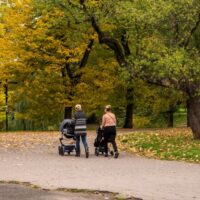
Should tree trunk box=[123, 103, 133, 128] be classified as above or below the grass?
above

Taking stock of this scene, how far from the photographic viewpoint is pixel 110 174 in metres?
14.8

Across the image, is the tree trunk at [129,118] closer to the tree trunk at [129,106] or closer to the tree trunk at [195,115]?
the tree trunk at [129,106]

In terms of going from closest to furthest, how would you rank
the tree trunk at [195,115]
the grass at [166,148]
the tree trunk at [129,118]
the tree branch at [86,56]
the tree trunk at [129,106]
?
the grass at [166,148] → the tree trunk at [195,115] → the tree branch at [86,56] → the tree trunk at [129,106] → the tree trunk at [129,118]

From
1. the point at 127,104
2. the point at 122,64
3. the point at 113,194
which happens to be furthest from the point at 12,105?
the point at 113,194

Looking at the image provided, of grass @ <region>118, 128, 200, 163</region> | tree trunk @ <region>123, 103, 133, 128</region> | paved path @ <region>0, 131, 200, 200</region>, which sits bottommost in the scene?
paved path @ <region>0, 131, 200, 200</region>

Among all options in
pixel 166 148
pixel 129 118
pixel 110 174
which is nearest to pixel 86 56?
pixel 129 118

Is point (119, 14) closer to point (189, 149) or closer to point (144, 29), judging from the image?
point (144, 29)

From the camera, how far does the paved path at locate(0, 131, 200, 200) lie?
11977mm

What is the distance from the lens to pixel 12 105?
1825 inches

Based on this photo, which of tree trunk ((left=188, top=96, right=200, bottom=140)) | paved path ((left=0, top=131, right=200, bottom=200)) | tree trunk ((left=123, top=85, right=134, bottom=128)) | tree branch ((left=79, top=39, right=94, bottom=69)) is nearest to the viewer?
paved path ((left=0, top=131, right=200, bottom=200))

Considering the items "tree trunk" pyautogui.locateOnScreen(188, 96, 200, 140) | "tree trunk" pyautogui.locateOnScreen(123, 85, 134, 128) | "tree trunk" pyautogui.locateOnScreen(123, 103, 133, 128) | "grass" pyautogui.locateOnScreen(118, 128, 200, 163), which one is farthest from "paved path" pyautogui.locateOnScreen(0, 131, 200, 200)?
"tree trunk" pyautogui.locateOnScreen(123, 103, 133, 128)

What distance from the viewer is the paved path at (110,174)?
39.3 feet

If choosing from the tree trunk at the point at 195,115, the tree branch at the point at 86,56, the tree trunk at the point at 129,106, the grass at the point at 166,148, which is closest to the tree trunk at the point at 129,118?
the tree trunk at the point at 129,106

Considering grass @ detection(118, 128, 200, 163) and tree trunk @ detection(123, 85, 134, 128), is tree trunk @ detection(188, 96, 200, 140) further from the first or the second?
tree trunk @ detection(123, 85, 134, 128)
